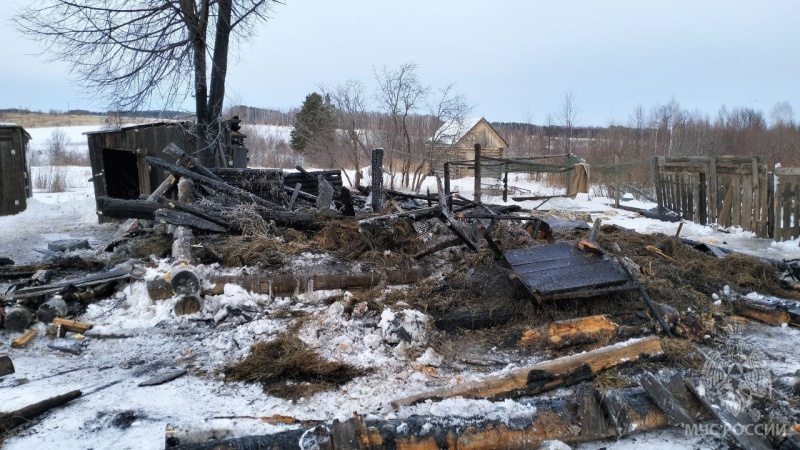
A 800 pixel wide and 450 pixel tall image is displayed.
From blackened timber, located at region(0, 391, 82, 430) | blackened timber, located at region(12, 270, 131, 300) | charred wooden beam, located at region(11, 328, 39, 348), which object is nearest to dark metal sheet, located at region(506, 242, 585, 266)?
blackened timber, located at region(0, 391, 82, 430)

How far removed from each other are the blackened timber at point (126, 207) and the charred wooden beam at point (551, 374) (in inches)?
220

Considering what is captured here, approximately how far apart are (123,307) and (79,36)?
36.1 ft

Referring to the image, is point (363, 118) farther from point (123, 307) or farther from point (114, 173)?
point (123, 307)

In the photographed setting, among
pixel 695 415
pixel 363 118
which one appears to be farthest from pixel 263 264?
pixel 363 118

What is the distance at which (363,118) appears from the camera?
2877 centimetres

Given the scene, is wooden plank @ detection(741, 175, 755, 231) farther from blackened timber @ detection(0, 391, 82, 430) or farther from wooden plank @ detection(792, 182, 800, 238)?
blackened timber @ detection(0, 391, 82, 430)

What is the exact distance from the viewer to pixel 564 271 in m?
5.59

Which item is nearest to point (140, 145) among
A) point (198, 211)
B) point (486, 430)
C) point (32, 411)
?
point (198, 211)

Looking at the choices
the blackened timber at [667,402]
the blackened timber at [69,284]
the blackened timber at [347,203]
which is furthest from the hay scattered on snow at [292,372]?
the blackened timber at [347,203]

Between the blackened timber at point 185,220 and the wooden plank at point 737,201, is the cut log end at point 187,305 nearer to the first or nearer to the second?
the blackened timber at point 185,220

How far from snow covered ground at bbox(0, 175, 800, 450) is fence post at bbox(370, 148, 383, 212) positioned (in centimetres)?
393

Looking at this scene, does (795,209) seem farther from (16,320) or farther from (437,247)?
(16,320)

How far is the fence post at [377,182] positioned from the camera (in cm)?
1061

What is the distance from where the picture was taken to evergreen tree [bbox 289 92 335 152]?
2930 cm
